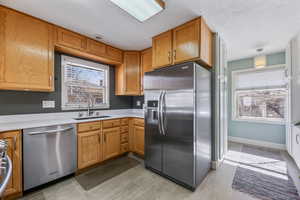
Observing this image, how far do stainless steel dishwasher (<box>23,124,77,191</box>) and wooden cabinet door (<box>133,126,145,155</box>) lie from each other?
1.18m

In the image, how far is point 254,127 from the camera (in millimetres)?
3549

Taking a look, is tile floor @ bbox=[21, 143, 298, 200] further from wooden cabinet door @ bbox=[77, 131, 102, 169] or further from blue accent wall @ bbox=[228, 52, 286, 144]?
blue accent wall @ bbox=[228, 52, 286, 144]

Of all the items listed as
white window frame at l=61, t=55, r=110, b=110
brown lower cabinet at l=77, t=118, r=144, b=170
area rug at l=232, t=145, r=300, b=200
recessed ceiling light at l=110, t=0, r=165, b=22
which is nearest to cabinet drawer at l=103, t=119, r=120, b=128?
brown lower cabinet at l=77, t=118, r=144, b=170

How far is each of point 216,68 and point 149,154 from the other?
6.56 feet

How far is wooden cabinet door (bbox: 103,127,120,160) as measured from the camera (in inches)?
98.3

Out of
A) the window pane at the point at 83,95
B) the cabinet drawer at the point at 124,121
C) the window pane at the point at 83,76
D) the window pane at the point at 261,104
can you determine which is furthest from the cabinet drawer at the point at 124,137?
the window pane at the point at 261,104

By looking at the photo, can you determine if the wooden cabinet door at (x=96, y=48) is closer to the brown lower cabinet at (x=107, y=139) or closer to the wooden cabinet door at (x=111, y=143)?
the brown lower cabinet at (x=107, y=139)

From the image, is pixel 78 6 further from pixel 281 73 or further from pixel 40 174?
pixel 281 73

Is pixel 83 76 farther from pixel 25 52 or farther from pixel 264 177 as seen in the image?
pixel 264 177

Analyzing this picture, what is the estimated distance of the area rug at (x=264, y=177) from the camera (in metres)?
1.75

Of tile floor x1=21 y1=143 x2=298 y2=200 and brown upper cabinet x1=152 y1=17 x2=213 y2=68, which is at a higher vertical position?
brown upper cabinet x1=152 y1=17 x2=213 y2=68

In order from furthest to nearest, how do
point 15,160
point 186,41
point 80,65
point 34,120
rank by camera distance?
point 80,65 < point 34,120 < point 186,41 < point 15,160

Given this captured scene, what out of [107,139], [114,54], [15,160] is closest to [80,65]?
[114,54]

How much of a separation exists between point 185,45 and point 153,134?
1567 mm
